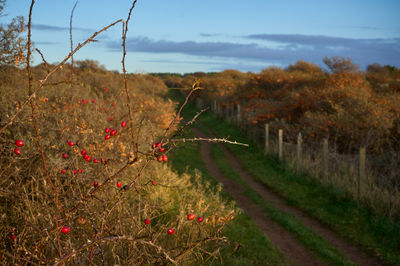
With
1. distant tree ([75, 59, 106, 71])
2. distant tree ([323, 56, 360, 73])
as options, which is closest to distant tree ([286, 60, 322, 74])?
distant tree ([323, 56, 360, 73])

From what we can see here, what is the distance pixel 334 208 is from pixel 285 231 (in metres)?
Result: 1.89

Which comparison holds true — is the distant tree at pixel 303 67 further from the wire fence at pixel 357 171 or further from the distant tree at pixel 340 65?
the wire fence at pixel 357 171

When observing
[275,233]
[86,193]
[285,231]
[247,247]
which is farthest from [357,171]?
[86,193]

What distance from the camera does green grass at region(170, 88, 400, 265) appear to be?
7.38 meters

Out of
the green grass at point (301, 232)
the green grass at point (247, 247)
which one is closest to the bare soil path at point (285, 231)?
the green grass at point (301, 232)

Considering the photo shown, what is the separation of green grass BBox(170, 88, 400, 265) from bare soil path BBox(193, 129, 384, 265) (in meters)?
0.20

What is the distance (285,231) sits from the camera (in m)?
8.41

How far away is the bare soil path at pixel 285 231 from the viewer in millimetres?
7035

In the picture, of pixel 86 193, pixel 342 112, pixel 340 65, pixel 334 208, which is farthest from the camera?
pixel 340 65

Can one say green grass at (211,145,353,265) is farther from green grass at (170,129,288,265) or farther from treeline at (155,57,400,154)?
treeline at (155,57,400,154)

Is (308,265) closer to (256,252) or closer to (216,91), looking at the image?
(256,252)

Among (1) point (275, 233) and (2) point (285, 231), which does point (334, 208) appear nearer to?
(2) point (285, 231)

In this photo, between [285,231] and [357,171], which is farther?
[357,171]

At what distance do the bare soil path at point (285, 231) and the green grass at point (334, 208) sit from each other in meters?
0.20
